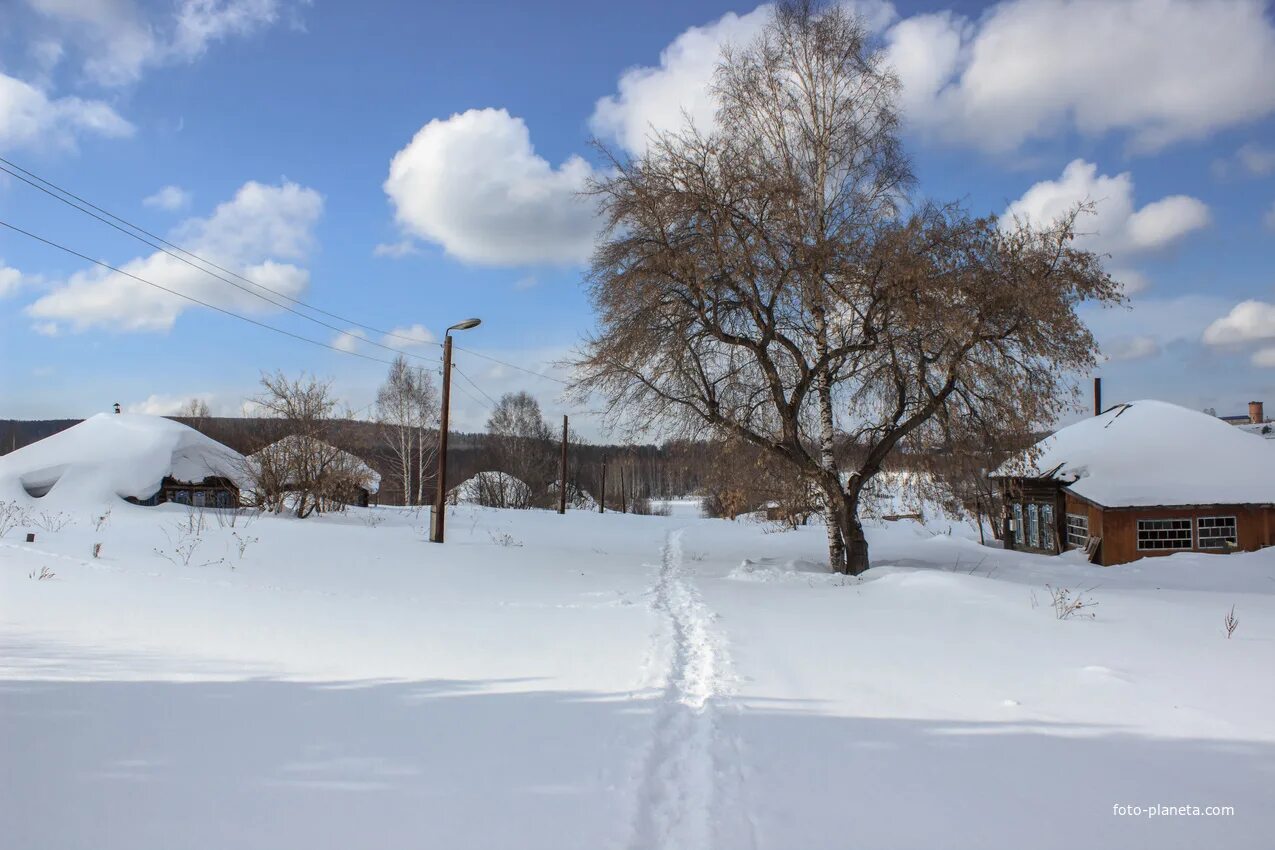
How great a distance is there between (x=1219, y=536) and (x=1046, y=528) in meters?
5.21

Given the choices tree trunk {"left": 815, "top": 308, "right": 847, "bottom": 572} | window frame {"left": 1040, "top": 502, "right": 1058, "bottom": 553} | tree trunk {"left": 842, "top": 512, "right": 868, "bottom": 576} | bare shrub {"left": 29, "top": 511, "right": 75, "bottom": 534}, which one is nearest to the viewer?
tree trunk {"left": 815, "top": 308, "right": 847, "bottom": 572}

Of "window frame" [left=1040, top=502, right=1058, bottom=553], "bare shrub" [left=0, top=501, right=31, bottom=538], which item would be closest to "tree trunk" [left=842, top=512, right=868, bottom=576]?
"window frame" [left=1040, top=502, right=1058, bottom=553]

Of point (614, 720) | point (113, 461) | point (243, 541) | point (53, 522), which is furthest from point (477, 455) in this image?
point (614, 720)

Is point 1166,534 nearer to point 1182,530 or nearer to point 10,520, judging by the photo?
point 1182,530

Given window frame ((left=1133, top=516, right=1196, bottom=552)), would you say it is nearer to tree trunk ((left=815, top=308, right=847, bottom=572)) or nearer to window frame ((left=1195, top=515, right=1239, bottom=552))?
window frame ((left=1195, top=515, right=1239, bottom=552))

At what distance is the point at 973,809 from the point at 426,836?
2.71 metres

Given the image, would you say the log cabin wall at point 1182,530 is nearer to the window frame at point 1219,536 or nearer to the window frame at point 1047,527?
the window frame at point 1219,536

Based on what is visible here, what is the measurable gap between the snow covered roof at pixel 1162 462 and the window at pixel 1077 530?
1.67 metres

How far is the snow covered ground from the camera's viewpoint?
342cm

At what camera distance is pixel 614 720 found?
4.86 meters

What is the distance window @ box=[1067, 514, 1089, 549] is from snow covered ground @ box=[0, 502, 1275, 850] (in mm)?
14124

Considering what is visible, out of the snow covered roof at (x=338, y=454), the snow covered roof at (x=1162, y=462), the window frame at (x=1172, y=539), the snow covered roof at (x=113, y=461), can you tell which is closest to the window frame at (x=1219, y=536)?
the window frame at (x=1172, y=539)

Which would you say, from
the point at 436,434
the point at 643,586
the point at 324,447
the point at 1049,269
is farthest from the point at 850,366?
the point at 436,434

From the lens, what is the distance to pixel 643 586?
1276 cm
